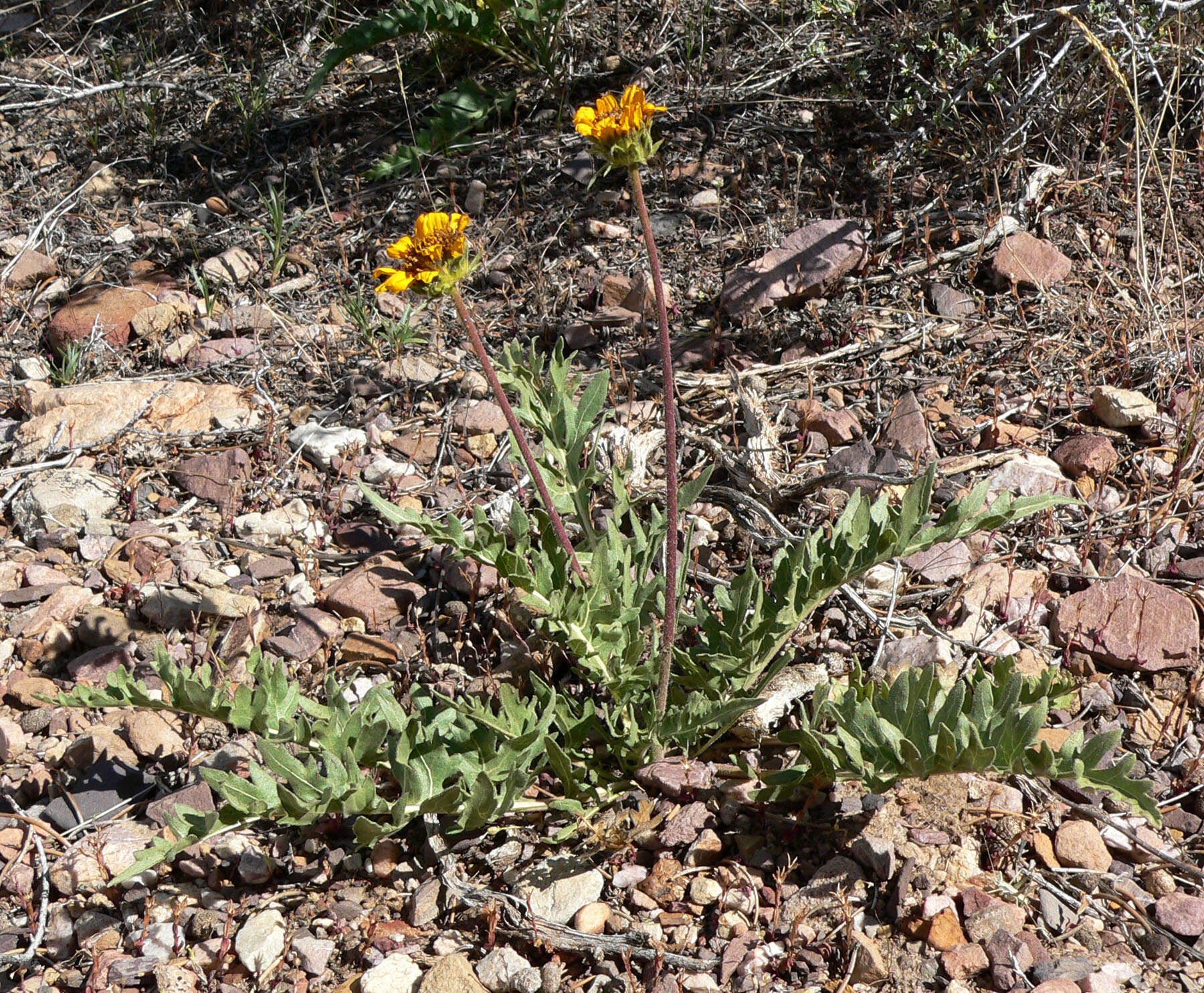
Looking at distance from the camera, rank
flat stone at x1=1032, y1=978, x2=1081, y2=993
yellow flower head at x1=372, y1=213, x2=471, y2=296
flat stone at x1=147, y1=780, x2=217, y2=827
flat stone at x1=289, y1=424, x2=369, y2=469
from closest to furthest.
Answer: flat stone at x1=1032, y1=978, x2=1081, y2=993, yellow flower head at x1=372, y1=213, x2=471, y2=296, flat stone at x1=147, y1=780, x2=217, y2=827, flat stone at x1=289, y1=424, x2=369, y2=469

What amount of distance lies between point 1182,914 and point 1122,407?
1.75m

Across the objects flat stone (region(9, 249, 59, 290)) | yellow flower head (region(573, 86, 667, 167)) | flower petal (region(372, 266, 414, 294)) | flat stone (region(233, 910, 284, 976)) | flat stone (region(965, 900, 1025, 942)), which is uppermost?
yellow flower head (region(573, 86, 667, 167))

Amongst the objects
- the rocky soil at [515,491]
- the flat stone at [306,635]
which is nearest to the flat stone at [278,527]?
the rocky soil at [515,491]

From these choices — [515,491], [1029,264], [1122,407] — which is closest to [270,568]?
[515,491]

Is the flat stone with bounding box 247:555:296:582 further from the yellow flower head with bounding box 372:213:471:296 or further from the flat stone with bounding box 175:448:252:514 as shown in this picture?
the yellow flower head with bounding box 372:213:471:296

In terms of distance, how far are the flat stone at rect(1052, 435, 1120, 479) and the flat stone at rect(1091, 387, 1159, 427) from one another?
4.1 inches

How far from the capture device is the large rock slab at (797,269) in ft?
13.2

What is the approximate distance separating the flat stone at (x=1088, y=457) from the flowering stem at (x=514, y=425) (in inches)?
67.3

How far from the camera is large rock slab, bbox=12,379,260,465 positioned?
3.79 m

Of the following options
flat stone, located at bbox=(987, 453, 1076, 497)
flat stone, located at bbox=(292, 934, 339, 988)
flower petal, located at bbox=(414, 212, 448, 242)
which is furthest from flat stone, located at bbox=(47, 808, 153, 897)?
flat stone, located at bbox=(987, 453, 1076, 497)

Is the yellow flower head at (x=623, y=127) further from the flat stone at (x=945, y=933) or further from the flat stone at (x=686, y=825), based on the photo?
the flat stone at (x=945, y=933)

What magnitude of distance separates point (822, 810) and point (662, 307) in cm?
126

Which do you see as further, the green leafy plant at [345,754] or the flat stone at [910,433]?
the flat stone at [910,433]

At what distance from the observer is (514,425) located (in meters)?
2.31
